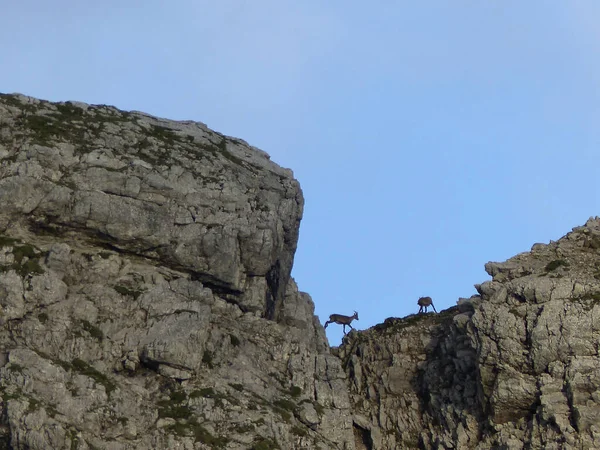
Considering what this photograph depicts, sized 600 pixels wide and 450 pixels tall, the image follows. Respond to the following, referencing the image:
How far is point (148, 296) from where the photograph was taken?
200ft

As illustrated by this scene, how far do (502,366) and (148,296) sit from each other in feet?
63.6

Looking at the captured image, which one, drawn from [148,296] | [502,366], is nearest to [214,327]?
[148,296]

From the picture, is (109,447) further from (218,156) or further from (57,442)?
(218,156)

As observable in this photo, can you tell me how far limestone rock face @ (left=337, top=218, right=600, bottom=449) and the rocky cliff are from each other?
11 centimetres

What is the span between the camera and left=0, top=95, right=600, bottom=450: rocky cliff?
5538 centimetres

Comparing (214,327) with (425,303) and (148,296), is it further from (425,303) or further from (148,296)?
(425,303)

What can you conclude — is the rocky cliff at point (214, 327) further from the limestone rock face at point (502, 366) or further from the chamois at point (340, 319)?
the chamois at point (340, 319)

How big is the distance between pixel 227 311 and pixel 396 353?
36.5ft

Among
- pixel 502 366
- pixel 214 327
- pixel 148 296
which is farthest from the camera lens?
pixel 214 327

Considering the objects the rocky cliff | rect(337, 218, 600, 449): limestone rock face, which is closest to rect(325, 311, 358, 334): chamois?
the rocky cliff

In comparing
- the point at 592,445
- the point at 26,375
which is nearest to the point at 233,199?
the point at 26,375

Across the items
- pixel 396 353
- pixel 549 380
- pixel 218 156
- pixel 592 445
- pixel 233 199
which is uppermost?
pixel 218 156

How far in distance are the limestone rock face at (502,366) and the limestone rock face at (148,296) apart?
4.27 m

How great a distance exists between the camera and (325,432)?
5947cm
